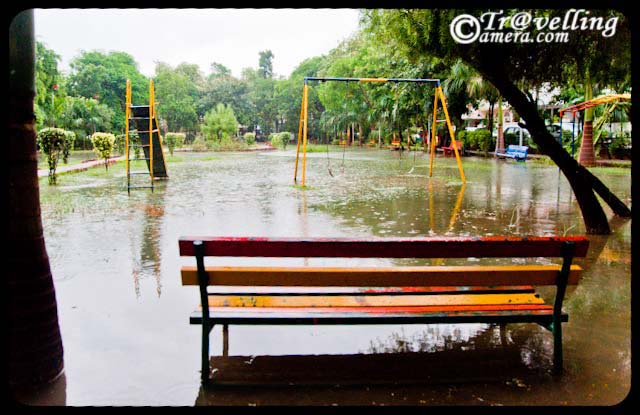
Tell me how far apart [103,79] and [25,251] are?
79.4 feet

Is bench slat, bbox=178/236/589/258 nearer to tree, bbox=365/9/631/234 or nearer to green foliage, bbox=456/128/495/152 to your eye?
tree, bbox=365/9/631/234

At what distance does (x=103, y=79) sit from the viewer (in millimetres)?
25219

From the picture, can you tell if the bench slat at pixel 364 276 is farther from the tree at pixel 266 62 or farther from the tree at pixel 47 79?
the tree at pixel 266 62

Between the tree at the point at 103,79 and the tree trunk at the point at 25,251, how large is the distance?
23.0m

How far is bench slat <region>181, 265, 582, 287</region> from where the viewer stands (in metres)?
2.88

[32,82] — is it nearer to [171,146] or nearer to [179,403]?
[179,403]

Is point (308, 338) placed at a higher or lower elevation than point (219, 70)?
lower

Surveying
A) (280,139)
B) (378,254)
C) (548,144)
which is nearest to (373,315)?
(378,254)

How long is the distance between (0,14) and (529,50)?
575cm

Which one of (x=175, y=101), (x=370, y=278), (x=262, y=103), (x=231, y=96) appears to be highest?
(x=231, y=96)

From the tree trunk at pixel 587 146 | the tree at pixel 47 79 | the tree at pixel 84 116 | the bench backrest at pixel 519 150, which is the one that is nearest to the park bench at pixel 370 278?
the tree trunk at pixel 587 146

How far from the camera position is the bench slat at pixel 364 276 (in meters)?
2.88

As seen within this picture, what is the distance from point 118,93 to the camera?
26.1m

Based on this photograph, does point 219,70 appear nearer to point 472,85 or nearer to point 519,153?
point 472,85
